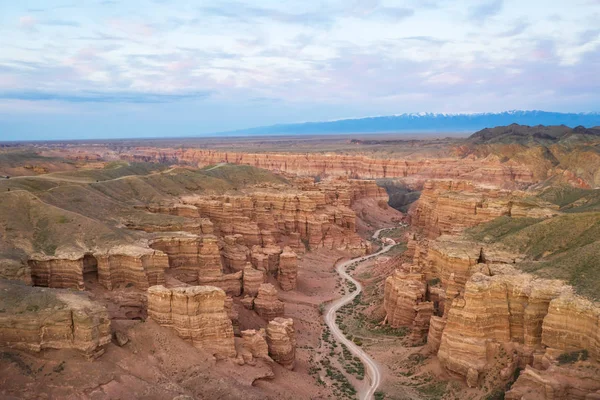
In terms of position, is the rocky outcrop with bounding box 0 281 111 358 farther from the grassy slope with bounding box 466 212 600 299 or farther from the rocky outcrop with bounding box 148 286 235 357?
the grassy slope with bounding box 466 212 600 299

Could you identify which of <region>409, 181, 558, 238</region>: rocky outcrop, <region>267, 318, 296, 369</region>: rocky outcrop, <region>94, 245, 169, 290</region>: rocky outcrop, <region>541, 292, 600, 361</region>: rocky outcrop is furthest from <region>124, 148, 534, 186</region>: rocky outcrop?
<region>94, 245, 169, 290</region>: rocky outcrop

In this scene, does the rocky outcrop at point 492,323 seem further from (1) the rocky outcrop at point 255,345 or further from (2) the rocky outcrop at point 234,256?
(2) the rocky outcrop at point 234,256

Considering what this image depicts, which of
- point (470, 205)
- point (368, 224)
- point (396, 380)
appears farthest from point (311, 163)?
point (396, 380)

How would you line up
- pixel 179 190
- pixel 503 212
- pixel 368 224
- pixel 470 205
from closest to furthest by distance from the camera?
pixel 503 212
pixel 470 205
pixel 179 190
pixel 368 224

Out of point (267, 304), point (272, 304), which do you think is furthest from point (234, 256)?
point (272, 304)

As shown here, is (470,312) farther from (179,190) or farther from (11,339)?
(179,190)

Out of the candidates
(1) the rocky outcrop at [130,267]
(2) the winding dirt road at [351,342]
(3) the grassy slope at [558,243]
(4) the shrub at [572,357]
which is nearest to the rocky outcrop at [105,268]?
(1) the rocky outcrop at [130,267]

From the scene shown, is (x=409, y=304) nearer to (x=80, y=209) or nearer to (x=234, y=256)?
(x=234, y=256)
